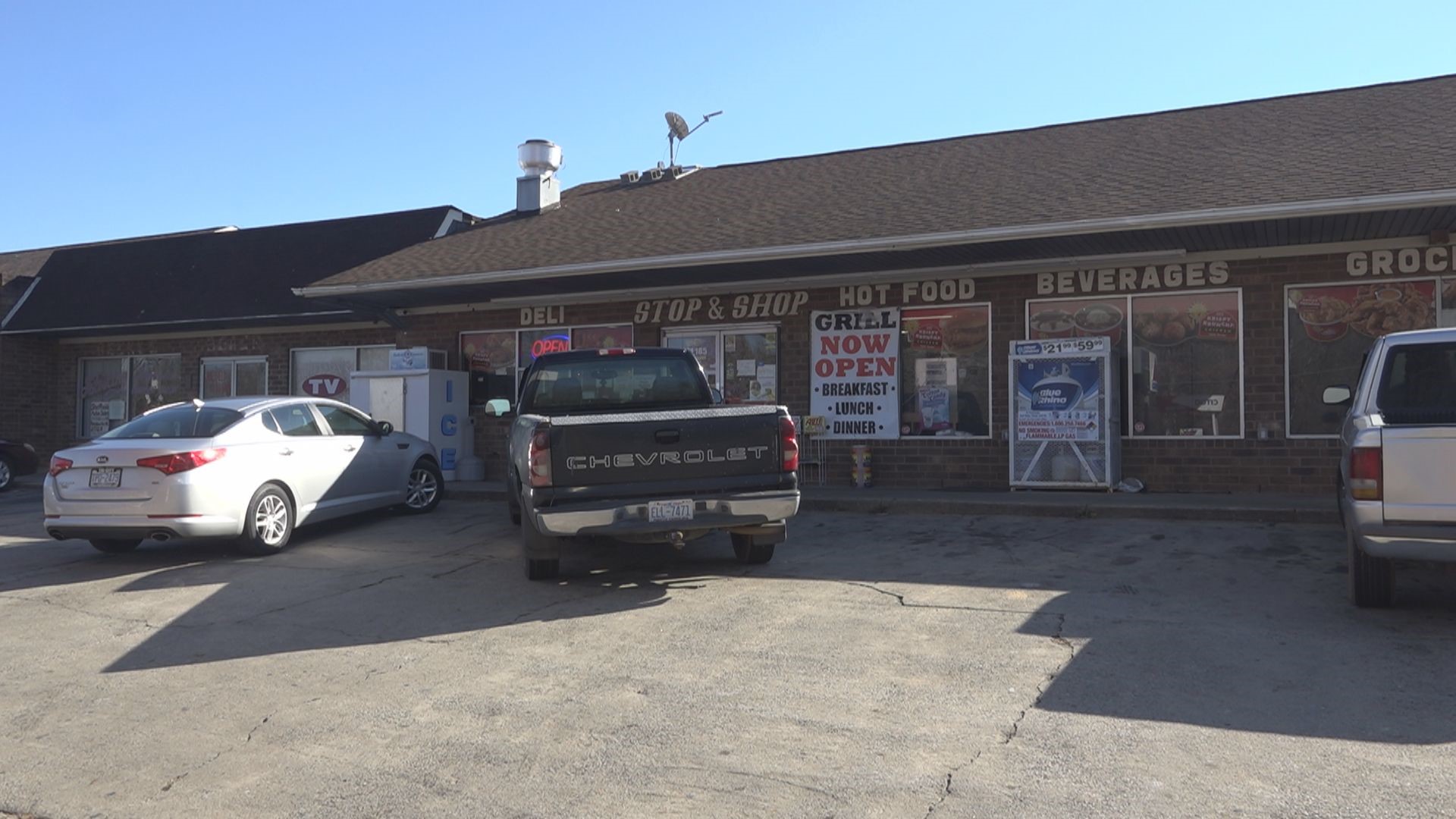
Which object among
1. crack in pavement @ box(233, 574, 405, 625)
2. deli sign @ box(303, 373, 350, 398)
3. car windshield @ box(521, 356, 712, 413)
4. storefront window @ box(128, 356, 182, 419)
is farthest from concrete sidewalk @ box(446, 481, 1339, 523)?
storefront window @ box(128, 356, 182, 419)

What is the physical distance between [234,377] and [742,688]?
16.9 meters

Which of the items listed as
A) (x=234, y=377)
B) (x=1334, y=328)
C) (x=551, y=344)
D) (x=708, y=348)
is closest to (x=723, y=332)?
(x=708, y=348)

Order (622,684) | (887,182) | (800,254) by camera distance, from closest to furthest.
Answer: (622,684)
(800,254)
(887,182)

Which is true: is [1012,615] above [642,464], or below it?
below

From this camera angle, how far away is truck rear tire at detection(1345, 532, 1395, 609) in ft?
22.0

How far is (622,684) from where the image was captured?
5617mm

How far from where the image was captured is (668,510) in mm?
7730

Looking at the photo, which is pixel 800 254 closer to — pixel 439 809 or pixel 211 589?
pixel 211 589

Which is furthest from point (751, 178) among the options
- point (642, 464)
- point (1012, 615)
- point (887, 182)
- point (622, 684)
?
point (622, 684)

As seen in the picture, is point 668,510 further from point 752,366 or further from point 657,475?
point 752,366

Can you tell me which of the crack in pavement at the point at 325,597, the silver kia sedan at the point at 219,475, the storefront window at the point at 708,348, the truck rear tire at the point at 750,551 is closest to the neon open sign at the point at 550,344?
the storefront window at the point at 708,348

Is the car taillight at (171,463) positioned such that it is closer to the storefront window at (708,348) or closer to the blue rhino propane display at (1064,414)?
the storefront window at (708,348)

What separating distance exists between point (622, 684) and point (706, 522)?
2.27 metres

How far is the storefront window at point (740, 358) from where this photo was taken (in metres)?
15.0
